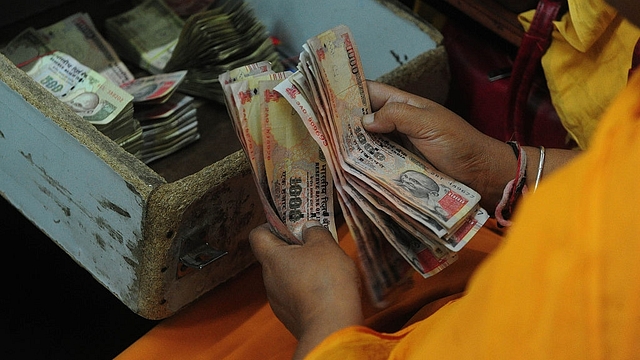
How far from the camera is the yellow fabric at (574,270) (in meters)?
0.48

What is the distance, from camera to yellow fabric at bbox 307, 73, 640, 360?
477 millimetres

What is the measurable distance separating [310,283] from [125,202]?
32 centimetres

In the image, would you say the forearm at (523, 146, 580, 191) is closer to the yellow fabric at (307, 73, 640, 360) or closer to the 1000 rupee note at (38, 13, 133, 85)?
the yellow fabric at (307, 73, 640, 360)

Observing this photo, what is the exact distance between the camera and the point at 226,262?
1.11 m

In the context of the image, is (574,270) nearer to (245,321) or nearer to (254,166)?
(254,166)

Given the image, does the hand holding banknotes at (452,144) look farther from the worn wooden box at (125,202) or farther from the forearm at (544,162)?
the worn wooden box at (125,202)

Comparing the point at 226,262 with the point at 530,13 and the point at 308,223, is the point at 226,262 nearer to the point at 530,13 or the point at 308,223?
the point at 308,223

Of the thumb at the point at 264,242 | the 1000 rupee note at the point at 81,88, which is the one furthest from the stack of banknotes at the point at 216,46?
the thumb at the point at 264,242

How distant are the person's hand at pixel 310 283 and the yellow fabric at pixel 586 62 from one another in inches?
23.1

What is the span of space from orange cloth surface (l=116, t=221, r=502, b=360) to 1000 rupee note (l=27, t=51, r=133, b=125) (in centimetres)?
42

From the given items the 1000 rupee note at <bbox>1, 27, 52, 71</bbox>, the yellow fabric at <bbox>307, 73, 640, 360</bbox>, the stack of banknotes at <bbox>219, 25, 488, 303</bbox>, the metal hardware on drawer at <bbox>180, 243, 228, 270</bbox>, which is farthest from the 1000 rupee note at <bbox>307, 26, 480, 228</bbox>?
the 1000 rupee note at <bbox>1, 27, 52, 71</bbox>

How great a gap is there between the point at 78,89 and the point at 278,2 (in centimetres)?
55

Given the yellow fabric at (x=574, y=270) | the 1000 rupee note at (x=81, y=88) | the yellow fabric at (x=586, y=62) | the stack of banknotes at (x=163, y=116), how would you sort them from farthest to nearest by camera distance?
the stack of banknotes at (x=163, y=116) < the 1000 rupee note at (x=81, y=88) < the yellow fabric at (x=586, y=62) < the yellow fabric at (x=574, y=270)

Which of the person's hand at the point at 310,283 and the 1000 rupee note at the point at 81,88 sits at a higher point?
the 1000 rupee note at the point at 81,88
